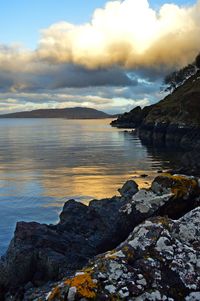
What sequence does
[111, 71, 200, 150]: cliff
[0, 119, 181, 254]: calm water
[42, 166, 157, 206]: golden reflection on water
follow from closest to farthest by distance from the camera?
[0, 119, 181, 254]: calm water < [42, 166, 157, 206]: golden reflection on water < [111, 71, 200, 150]: cliff

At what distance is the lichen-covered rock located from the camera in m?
8.84

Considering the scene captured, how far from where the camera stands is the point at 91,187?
45.1m

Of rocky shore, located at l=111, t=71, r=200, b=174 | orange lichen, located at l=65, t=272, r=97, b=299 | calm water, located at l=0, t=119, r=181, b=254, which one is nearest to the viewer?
orange lichen, located at l=65, t=272, r=97, b=299

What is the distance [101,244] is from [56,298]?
23.7 ft

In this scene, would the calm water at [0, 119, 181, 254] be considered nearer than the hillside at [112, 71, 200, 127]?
Yes

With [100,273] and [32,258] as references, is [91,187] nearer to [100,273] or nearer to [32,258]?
[32,258]

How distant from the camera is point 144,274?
30.2ft

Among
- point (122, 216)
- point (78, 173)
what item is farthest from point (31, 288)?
point (78, 173)

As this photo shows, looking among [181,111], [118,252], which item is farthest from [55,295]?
[181,111]

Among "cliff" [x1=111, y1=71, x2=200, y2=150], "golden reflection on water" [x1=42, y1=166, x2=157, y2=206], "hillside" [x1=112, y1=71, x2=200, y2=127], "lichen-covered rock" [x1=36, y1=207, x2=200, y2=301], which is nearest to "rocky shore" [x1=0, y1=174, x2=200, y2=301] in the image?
"lichen-covered rock" [x1=36, y1=207, x2=200, y2=301]

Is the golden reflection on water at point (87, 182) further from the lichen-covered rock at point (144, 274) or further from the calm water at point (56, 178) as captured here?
the lichen-covered rock at point (144, 274)

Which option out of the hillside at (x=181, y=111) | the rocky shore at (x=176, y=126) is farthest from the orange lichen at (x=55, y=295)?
the hillside at (x=181, y=111)

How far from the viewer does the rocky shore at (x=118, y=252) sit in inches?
355

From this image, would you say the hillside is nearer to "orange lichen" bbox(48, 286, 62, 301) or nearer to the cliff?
the cliff
